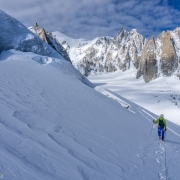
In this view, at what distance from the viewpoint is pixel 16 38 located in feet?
61.3

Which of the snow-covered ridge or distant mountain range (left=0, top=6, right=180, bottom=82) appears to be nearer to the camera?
distant mountain range (left=0, top=6, right=180, bottom=82)

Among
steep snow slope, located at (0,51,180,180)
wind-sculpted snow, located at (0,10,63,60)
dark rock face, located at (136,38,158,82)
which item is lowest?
steep snow slope, located at (0,51,180,180)

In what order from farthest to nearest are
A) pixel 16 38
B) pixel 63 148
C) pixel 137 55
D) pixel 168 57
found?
pixel 137 55, pixel 168 57, pixel 16 38, pixel 63 148

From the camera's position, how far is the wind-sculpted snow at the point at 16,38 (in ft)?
59.3

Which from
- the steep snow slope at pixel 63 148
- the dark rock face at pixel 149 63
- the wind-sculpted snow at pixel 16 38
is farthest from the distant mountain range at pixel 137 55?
the steep snow slope at pixel 63 148

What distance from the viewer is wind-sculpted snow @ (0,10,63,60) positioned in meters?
18.1

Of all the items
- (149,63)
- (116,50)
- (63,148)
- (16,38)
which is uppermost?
(116,50)

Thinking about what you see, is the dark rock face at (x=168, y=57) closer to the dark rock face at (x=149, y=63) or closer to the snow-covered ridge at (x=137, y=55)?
the snow-covered ridge at (x=137, y=55)

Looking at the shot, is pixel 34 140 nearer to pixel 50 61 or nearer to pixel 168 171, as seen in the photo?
pixel 168 171

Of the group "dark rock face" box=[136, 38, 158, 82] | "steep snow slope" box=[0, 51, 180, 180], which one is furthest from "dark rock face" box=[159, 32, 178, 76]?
"steep snow slope" box=[0, 51, 180, 180]

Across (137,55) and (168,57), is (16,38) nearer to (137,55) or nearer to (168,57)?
(168,57)

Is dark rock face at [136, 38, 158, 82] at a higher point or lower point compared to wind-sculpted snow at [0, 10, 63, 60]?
higher

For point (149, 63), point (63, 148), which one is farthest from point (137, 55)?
point (63, 148)

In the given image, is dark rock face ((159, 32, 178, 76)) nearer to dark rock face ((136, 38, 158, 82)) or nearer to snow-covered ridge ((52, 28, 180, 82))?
snow-covered ridge ((52, 28, 180, 82))
